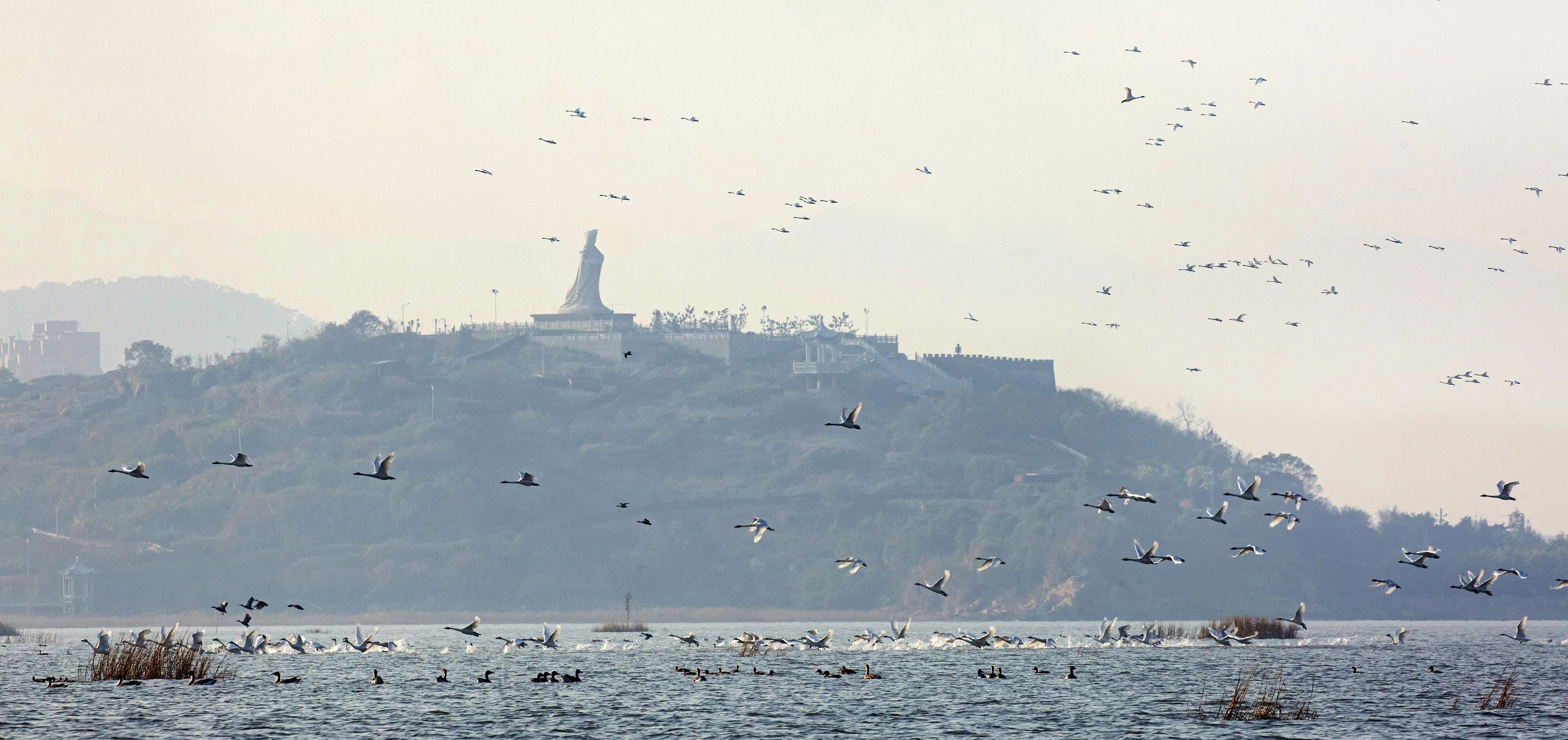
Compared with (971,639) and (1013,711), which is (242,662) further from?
(1013,711)

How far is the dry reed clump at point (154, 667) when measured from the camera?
2992 inches

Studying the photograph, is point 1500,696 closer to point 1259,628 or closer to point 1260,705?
point 1260,705

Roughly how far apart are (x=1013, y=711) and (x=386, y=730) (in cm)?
2261

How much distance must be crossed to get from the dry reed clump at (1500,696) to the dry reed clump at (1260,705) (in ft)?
19.9

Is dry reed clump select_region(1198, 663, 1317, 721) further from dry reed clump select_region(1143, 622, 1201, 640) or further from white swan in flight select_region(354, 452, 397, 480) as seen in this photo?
white swan in flight select_region(354, 452, 397, 480)

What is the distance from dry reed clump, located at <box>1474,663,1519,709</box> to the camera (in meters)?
66.1

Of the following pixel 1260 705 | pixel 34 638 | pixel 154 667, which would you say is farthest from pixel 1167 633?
pixel 34 638


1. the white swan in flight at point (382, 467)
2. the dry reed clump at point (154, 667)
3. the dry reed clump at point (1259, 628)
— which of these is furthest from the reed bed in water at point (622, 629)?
the white swan in flight at point (382, 467)

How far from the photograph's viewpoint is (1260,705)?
211ft

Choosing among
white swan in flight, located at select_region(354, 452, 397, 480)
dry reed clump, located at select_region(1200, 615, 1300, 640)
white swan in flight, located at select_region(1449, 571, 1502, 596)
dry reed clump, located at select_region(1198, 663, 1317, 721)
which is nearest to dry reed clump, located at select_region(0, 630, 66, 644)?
white swan in flight, located at select_region(354, 452, 397, 480)

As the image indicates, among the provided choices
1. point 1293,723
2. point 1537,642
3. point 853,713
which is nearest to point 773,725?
Result: point 853,713

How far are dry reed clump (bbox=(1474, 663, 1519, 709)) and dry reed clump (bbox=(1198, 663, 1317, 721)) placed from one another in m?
6.05

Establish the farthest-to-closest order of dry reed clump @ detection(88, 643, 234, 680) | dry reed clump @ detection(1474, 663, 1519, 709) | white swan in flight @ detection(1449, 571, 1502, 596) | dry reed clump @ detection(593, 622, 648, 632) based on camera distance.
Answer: dry reed clump @ detection(593, 622, 648, 632), dry reed clump @ detection(88, 643, 234, 680), white swan in flight @ detection(1449, 571, 1502, 596), dry reed clump @ detection(1474, 663, 1519, 709)

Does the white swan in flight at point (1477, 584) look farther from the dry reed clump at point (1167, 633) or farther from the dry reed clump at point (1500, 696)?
the dry reed clump at point (1167, 633)
